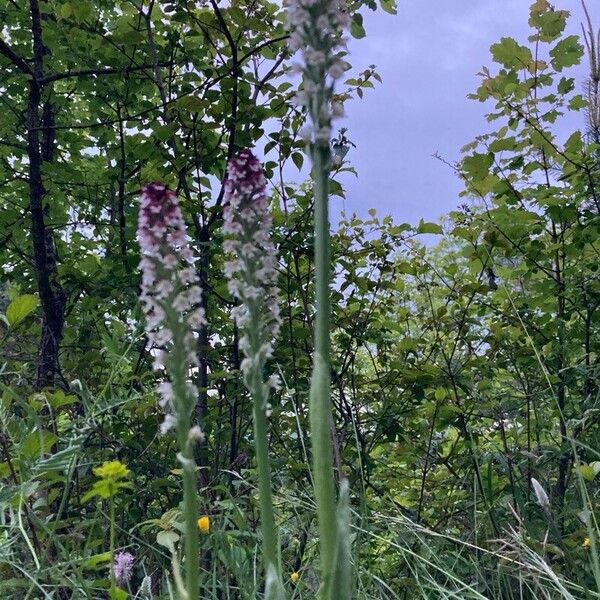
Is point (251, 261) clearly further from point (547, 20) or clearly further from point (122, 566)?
point (547, 20)

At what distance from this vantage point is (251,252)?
1.06 metres

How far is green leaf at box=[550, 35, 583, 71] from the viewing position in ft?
12.1

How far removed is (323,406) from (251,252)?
0.28 m

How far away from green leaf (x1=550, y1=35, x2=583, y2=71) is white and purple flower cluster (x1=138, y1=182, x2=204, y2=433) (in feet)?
11.0

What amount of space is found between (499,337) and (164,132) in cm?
232

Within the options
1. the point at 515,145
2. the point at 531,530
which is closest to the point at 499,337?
the point at 515,145

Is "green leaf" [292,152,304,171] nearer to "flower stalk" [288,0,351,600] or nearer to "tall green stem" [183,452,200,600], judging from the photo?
"flower stalk" [288,0,351,600]

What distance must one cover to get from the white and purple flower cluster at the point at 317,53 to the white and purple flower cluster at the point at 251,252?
16cm

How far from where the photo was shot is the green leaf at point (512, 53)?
3805mm

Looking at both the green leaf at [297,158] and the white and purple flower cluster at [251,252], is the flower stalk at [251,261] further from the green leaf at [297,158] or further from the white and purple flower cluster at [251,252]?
the green leaf at [297,158]

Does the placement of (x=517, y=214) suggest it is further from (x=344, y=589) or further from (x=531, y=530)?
(x=344, y=589)

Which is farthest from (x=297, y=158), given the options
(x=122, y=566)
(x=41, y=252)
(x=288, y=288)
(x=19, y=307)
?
(x=122, y=566)

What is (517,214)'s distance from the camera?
364 centimetres

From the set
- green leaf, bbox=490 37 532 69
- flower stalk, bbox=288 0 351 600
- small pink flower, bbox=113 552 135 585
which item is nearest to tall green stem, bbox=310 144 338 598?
flower stalk, bbox=288 0 351 600
